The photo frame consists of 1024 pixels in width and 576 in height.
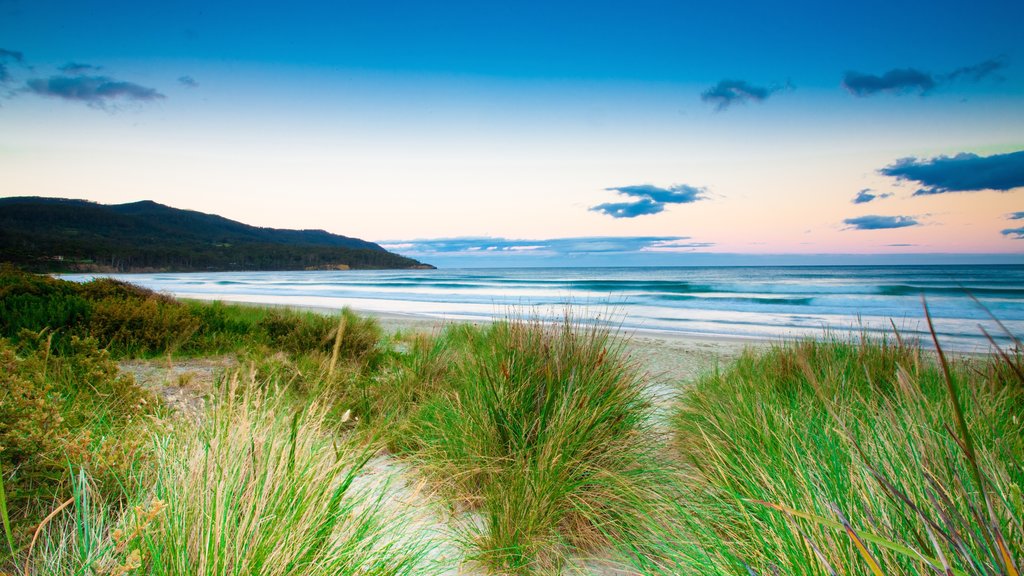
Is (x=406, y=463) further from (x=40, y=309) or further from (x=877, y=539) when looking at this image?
(x=40, y=309)

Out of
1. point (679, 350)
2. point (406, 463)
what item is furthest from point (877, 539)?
point (679, 350)

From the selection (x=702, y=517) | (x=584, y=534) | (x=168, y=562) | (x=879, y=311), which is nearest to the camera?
(x=168, y=562)

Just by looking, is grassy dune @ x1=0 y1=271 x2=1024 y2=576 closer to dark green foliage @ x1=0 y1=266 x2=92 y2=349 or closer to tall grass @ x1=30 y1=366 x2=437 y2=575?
tall grass @ x1=30 y1=366 x2=437 y2=575

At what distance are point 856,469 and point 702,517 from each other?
705 mm

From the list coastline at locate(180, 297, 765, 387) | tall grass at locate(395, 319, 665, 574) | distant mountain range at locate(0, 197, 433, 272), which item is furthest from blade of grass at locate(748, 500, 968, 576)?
distant mountain range at locate(0, 197, 433, 272)

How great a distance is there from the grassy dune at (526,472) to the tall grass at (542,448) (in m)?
0.02

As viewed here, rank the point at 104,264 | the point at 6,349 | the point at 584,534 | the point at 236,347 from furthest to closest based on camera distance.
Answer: the point at 104,264, the point at 236,347, the point at 6,349, the point at 584,534

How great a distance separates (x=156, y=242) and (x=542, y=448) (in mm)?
109554

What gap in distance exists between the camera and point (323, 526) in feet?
6.77

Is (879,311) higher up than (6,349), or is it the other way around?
(6,349)

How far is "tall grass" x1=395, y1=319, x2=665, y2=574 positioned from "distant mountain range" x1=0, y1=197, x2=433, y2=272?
50.1 meters

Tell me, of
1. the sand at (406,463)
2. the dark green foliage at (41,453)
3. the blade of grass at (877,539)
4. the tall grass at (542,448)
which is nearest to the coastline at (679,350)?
the sand at (406,463)

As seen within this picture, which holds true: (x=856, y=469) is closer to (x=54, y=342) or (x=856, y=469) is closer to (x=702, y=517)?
(x=702, y=517)

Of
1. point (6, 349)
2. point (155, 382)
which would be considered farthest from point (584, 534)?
point (155, 382)
